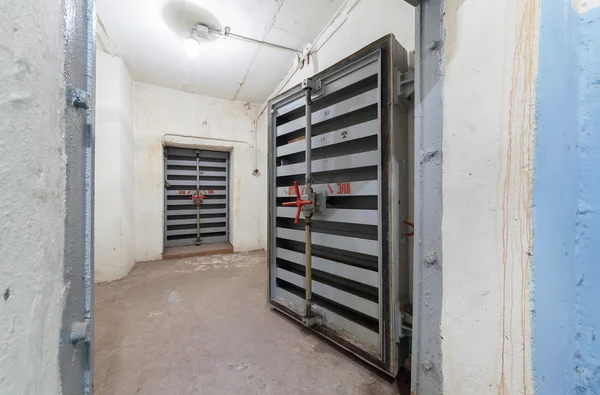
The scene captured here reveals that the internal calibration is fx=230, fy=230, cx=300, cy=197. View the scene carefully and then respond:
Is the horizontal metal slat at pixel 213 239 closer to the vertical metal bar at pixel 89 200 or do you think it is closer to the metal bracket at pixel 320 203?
the metal bracket at pixel 320 203

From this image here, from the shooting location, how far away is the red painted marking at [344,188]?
1.51 meters

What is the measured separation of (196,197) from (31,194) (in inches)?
158

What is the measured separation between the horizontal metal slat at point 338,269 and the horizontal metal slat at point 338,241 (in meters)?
0.11

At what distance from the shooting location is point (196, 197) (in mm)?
4137

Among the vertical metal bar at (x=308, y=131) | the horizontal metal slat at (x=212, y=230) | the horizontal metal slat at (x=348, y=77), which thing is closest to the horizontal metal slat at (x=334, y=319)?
the vertical metal bar at (x=308, y=131)

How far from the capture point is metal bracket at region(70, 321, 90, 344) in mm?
526

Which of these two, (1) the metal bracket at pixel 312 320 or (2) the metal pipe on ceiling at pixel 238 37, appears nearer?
(1) the metal bracket at pixel 312 320

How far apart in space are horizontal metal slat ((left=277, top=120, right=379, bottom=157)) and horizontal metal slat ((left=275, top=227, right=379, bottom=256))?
2.12ft

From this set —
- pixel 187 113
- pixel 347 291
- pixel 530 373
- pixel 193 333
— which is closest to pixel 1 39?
pixel 530 373

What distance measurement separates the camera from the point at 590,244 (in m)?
0.78

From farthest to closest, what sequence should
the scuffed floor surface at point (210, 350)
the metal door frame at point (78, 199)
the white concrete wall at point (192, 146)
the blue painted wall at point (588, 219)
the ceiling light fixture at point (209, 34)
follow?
the white concrete wall at point (192, 146)
the ceiling light fixture at point (209, 34)
the scuffed floor surface at point (210, 350)
the blue painted wall at point (588, 219)
the metal door frame at point (78, 199)

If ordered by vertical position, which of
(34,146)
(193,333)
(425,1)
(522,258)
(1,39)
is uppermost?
(425,1)

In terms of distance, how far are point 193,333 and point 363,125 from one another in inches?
73.2

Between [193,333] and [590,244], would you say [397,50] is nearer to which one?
[590,244]
